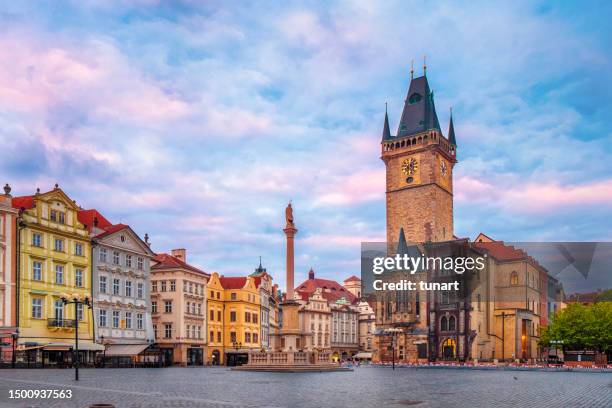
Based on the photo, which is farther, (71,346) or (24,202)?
(24,202)

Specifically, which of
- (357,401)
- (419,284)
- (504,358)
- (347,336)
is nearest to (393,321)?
(419,284)

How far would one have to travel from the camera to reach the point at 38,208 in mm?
61844

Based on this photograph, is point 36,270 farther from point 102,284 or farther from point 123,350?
point 123,350

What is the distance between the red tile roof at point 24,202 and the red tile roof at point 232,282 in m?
38.7

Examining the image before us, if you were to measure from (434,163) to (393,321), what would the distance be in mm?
28561

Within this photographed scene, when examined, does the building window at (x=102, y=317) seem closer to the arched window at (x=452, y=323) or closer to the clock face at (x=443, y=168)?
the arched window at (x=452, y=323)

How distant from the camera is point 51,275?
205ft

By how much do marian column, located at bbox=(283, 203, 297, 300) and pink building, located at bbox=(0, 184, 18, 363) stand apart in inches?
872

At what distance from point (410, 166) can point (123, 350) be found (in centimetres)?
6794

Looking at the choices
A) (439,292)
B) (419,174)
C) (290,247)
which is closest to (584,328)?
(439,292)

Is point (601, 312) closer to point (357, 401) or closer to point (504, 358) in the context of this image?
point (504, 358)

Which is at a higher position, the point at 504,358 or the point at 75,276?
the point at 75,276

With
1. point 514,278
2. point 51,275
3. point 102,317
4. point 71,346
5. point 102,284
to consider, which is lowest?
point 71,346

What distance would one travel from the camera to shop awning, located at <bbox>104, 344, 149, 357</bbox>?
66188 millimetres
